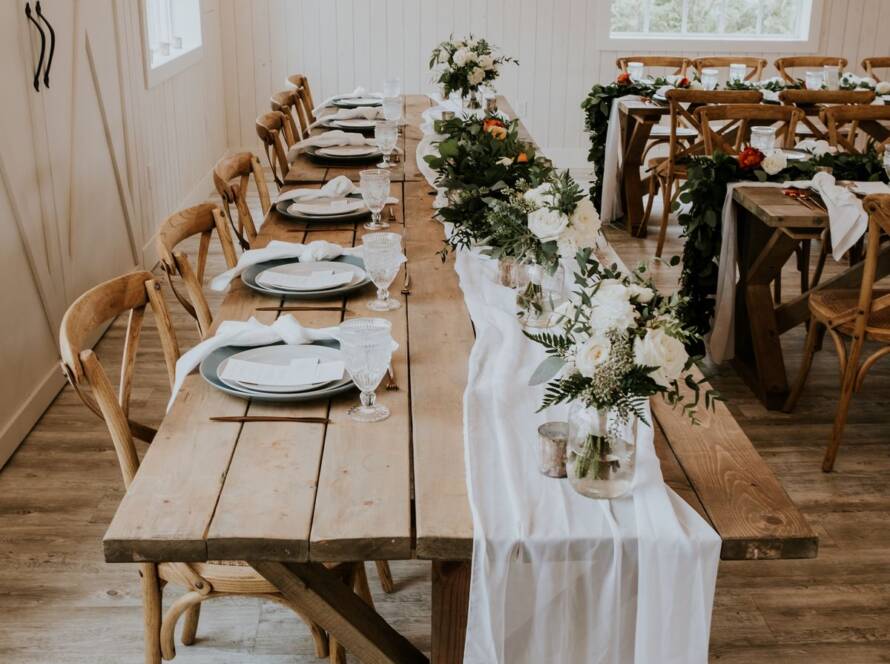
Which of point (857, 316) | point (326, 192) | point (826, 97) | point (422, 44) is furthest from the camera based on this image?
point (422, 44)

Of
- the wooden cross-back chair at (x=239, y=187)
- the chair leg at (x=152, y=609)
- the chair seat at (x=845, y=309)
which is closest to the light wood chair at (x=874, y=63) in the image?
the chair seat at (x=845, y=309)

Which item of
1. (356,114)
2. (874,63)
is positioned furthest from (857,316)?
(874,63)

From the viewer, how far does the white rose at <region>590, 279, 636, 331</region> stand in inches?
57.0

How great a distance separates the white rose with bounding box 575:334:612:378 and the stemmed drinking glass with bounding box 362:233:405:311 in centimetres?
83

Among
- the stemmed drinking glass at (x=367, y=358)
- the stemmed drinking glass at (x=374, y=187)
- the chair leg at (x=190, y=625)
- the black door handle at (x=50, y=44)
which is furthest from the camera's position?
the black door handle at (x=50, y=44)

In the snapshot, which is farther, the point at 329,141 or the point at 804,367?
the point at 329,141

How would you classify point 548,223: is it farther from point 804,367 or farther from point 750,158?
point 750,158

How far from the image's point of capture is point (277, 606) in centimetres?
254

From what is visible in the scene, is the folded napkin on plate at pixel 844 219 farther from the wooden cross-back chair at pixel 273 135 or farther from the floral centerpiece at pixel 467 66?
the wooden cross-back chair at pixel 273 135

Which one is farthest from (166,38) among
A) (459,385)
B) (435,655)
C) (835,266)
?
(435,655)

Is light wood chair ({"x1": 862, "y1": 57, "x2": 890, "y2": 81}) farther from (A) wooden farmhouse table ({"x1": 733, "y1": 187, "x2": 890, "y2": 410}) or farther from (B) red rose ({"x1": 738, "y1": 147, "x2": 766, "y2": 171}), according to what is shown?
(A) wooden farmhouse table ({"x1": 733, "y1": 187, "x2": 890, "y2": 410})

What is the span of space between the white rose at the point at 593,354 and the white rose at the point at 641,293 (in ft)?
0.26

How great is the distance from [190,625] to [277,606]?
23cm

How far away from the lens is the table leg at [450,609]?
1.55m
